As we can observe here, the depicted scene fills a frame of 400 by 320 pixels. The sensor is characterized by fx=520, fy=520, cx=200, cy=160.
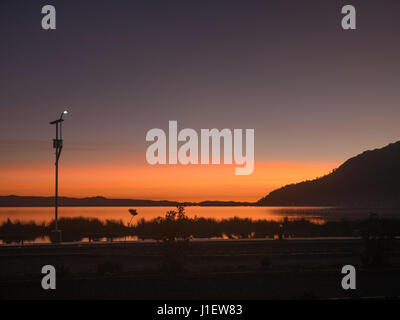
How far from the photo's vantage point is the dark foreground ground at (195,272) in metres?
16.6

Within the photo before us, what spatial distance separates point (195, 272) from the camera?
65.3 ft

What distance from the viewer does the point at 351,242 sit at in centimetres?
3052

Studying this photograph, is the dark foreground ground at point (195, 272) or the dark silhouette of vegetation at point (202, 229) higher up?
the dark foreground ground at point (195, 272)

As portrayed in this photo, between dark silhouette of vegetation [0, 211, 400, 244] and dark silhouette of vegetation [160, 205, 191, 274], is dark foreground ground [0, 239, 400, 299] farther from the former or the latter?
dark silhouette of vegetation [0, 211, 400, 244]

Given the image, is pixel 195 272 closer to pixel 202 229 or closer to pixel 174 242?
pixel 174 242

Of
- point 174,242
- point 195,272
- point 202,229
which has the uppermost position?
point 174,242

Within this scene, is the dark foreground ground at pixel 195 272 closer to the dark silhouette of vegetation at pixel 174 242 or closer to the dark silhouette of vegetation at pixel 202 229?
the dark silhouette of vegetation at pixel 174 242

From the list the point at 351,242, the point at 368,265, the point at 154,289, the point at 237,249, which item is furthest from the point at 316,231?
the point at 154,289

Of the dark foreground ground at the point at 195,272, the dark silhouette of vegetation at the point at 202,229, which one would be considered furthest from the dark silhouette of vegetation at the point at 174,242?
the dark silhouette of vegetation at the point at 202,229

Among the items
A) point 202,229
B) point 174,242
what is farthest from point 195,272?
point 202,229

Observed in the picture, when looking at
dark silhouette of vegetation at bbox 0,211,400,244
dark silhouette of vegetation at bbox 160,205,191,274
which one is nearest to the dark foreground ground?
dark silhouette of vegetation at bbox 160,205,191,274

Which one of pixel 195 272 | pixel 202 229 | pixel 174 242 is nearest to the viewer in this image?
pixel 195 272

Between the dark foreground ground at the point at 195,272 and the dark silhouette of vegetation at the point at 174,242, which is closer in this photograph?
the dark foreground ground at the point at 195,272
